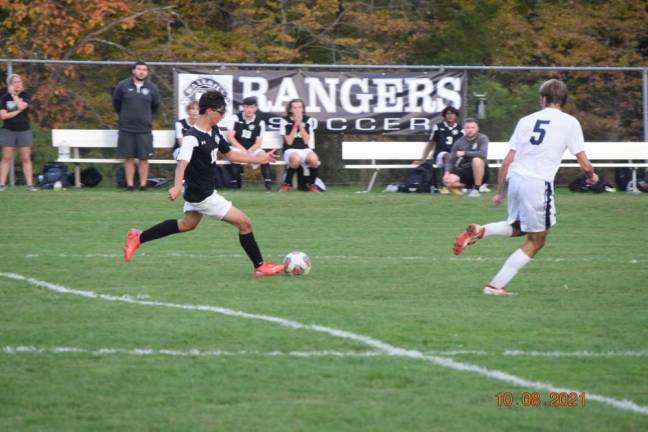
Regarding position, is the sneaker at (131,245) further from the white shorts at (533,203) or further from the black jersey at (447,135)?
the black jersey at (447,135)

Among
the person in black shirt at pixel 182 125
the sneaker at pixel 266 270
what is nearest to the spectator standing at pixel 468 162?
the person in black shirt at pixel 182 125

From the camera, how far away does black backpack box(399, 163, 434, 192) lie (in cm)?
2005

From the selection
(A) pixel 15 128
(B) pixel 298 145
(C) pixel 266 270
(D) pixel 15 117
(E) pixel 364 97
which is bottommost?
(C) pixel 266 270

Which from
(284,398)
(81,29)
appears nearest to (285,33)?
(81,29)

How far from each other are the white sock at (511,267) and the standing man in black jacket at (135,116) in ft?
35.4

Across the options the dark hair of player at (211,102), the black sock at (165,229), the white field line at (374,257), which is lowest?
the white field line at (374,257)

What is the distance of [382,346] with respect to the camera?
23.1ft

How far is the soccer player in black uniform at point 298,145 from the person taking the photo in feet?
64.7

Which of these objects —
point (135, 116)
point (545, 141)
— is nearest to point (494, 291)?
point (545, 141)

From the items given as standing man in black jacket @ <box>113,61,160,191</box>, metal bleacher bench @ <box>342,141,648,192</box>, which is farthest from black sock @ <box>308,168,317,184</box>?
standing man in black jacket @ <box>113,61,160,191</box>

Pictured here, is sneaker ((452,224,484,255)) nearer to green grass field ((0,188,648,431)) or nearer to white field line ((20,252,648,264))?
green grass field ((0,188,648,431))

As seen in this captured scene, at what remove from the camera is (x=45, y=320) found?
7.89m

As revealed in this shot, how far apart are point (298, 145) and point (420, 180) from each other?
2181mm
